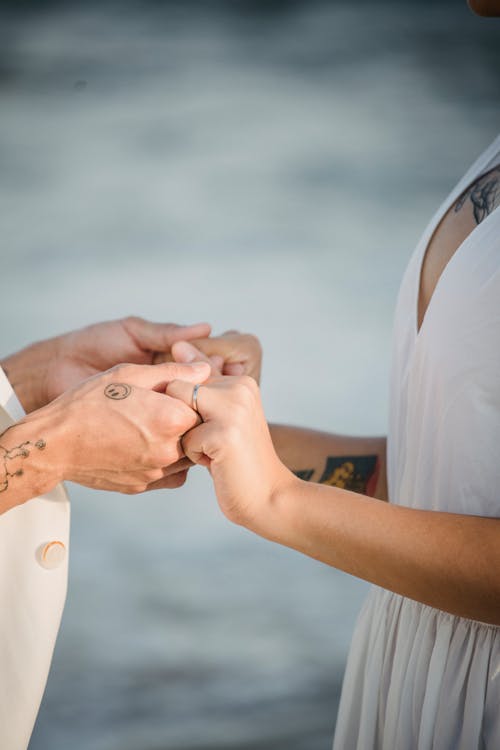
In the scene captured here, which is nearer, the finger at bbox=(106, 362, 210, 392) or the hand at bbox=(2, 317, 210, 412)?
the finger at bbox=(106, 362, 210, 392)

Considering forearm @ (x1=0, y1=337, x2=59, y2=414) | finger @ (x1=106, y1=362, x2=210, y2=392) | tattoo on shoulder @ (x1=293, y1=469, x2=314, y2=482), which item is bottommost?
tattoo on shoulder @ (x1=293, y1=469, x2=314, y2=482)

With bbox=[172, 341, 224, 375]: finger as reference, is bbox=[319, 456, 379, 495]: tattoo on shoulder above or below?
below

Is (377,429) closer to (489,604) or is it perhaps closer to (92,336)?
(92,336)

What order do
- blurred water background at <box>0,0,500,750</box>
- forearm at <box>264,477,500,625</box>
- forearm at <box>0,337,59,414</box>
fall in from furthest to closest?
blurred water background at <box>0,0,500,750</box>, forearm at <box>0,337,59,414</box>, forearm at <box>264,477,500,625</box>

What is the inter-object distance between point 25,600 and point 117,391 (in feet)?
0.85

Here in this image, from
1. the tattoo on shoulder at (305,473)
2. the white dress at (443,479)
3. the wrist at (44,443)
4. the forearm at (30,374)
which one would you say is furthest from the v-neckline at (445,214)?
the forearm at (30,374)

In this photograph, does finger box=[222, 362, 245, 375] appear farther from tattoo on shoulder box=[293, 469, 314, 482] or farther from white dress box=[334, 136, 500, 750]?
white dress box=[334, 136, 500, 750]

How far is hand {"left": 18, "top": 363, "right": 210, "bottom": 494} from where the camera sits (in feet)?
3.03

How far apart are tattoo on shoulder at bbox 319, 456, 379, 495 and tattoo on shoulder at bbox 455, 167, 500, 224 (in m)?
0.39

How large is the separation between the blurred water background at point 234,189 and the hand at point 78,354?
A: 1013mm

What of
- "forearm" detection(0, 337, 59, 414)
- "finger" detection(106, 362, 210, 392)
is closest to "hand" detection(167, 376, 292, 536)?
"finger" detection(106, 362, 210, 392)

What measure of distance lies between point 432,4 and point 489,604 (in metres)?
2.21

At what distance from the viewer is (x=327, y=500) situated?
0.80 m

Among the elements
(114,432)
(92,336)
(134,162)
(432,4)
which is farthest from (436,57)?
(114,432)
